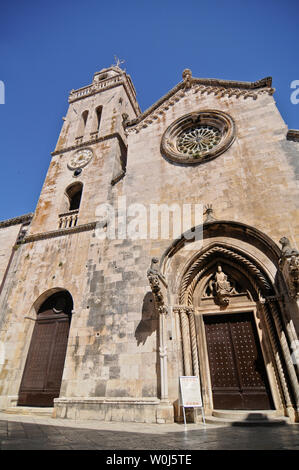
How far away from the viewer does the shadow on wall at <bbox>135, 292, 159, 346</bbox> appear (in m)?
7.32

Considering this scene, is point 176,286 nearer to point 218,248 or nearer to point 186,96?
point 218,248

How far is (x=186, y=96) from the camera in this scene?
1241 centimetres

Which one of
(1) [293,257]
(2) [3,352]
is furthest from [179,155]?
(2) [3,352]

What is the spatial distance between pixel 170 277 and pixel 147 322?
1.55 m

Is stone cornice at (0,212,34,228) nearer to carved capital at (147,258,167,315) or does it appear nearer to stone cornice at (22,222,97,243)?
stone cornice at (22,222,97,243)

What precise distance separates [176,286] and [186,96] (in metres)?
9.72

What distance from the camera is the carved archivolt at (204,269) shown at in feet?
23.9

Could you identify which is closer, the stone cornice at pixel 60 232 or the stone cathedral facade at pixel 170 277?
the stone cathedral facade at pixel 170 277

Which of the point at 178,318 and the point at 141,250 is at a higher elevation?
the point at 141,250

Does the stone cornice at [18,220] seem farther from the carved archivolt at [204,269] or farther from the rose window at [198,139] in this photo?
the carved archivolt at [204,269]

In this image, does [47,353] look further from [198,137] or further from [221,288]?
[198,137]

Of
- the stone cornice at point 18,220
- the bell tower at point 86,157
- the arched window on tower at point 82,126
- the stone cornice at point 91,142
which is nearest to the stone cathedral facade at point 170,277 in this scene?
the bell tower at point 86,157

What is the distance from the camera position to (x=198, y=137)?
11.2 metres

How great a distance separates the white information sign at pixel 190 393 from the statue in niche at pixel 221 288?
7.97 ft
